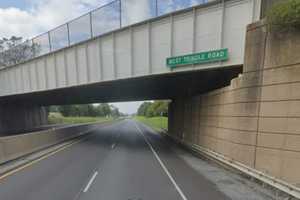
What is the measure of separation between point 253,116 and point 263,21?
141 inches

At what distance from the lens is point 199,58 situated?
12961 mm

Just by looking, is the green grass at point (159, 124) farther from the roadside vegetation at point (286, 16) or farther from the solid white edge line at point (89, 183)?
the roadside vegetation at point (286, 16)

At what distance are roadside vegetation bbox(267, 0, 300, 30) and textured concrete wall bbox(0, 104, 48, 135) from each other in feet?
121

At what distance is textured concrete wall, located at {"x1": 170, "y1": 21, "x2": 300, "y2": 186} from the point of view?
7496mm

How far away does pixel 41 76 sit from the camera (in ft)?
75.0

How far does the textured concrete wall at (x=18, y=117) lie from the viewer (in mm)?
38344

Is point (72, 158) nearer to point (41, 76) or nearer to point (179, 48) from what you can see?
point (179, 48)

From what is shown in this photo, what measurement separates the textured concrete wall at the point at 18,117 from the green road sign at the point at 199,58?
3073 cm

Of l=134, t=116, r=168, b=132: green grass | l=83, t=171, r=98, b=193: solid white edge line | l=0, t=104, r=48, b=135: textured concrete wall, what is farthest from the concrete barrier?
l=134, t=116, r=168, b=132: green grass

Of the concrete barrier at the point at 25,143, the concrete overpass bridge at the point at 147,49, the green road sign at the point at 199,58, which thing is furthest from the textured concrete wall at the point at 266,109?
the concrete barrier at the point at 25,143

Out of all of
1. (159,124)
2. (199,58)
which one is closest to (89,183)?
(199,58)

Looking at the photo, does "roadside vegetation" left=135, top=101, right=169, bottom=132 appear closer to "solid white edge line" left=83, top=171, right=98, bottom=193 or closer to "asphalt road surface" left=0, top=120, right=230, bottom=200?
"asphalt road surface" left=0, top=120, right=230, bottom=200

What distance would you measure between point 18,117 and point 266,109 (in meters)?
43.7

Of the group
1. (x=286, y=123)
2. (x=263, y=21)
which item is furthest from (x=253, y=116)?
(x=263, y=21)
